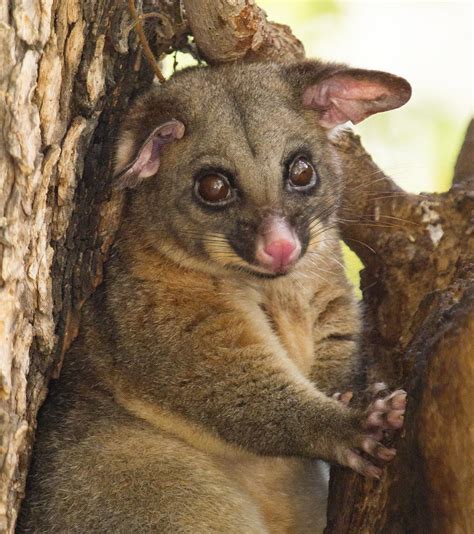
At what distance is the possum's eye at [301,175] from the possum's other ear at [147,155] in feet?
1.74

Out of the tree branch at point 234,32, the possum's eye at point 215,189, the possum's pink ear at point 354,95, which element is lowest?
the possum's eye at point 215,189

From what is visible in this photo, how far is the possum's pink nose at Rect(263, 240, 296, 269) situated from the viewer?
4094 millimetres

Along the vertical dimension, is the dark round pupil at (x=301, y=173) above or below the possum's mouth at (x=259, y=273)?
above

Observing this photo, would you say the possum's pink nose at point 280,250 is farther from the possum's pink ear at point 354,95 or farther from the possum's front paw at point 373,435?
the possum's pink ear at point 354,95

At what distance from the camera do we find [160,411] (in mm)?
4387

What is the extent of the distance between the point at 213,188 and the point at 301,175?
16.4 inches

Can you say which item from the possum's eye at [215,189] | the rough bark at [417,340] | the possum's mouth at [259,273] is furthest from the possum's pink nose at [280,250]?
the rough bark at [417,340]

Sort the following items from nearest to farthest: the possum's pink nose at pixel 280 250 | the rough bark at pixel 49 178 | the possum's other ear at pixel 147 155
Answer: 1. the rough bark at pixel 49 178
2. the possum's pink nose at pixel 280 250
3. the possum's other ear at pixel 147 155

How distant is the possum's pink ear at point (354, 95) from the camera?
456 cm

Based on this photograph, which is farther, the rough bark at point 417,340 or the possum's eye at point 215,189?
the possum's eye at point 215,189

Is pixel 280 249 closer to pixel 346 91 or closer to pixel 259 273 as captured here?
pixel 259 273

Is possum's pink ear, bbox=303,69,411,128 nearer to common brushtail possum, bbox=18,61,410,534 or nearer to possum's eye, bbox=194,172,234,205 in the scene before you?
common brushtail possum, bbox=18,61,410,534

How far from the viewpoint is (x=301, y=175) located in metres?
4.52

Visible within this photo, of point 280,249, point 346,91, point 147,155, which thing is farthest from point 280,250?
point 346,91
